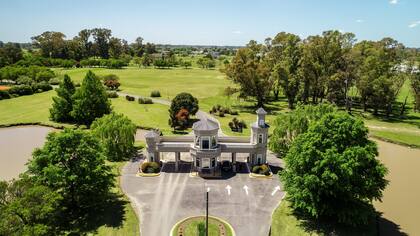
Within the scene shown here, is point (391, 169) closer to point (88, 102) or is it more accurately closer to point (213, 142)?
point (213, 142)

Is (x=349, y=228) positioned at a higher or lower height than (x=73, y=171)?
lower

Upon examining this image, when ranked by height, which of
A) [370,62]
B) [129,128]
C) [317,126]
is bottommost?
[129,128]

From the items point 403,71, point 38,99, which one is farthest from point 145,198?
point 403,71

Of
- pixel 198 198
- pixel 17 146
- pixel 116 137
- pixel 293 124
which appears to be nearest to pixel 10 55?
pixel 17 146

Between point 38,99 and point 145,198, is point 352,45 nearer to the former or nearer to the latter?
point 145,198

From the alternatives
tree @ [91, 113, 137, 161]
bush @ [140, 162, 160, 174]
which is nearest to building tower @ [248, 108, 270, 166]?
bush @ [140, 162, 160, 174]
